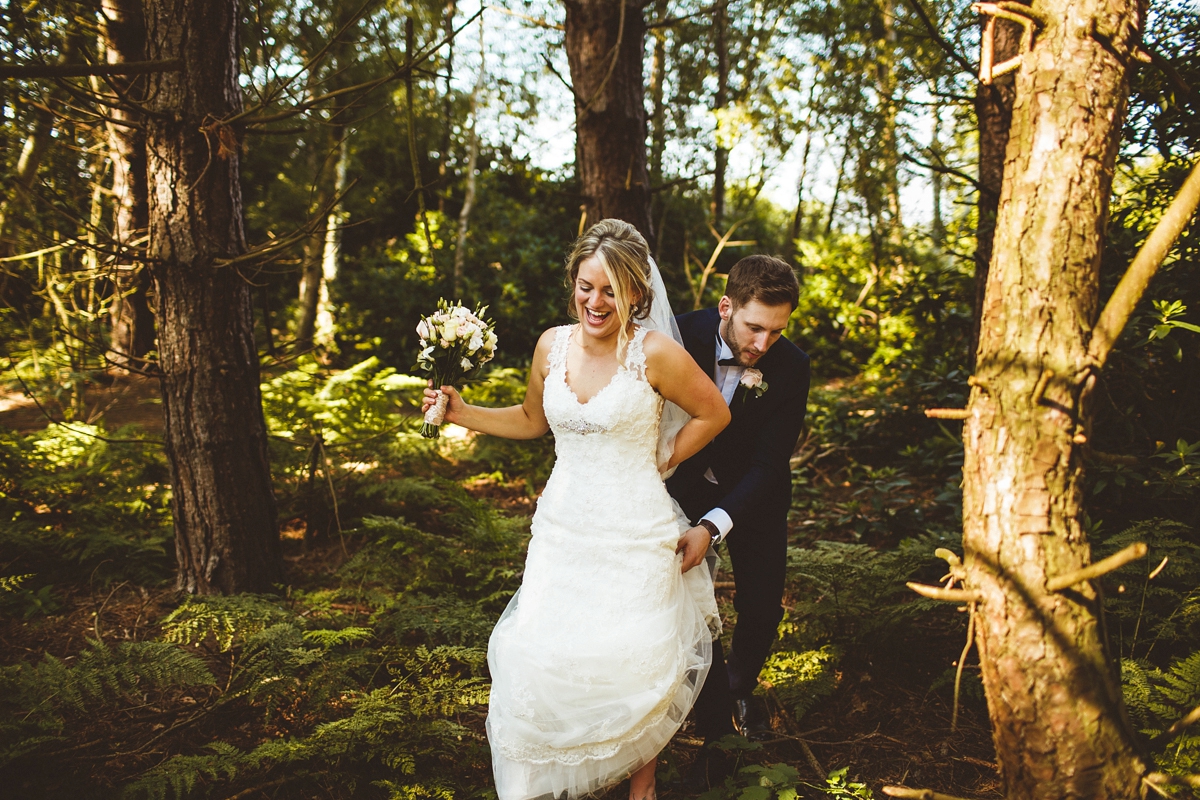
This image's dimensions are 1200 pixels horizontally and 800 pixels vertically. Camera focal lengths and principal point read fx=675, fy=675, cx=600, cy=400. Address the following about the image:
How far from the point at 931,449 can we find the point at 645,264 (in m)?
4.82

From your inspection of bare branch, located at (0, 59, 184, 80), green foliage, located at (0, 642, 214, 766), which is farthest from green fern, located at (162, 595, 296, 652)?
bare branch, located at (0, 59, 184, 80)

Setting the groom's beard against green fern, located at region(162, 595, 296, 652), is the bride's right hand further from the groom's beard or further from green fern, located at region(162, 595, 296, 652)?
green fern, located at region(162, 595, 296, 652)

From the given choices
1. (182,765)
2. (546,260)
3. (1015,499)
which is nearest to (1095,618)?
(1015,499)

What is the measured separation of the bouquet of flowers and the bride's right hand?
20 millimetres

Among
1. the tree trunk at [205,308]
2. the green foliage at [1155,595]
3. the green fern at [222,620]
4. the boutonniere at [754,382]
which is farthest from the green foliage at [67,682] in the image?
the green foliage at [1155,595]

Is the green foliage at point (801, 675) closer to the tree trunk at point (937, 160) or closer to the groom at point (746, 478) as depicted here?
the groom at point (746, 478)

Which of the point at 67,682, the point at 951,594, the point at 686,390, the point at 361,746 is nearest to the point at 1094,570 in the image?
the point at 951,594

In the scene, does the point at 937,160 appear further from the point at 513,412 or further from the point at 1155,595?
the point at 513,412

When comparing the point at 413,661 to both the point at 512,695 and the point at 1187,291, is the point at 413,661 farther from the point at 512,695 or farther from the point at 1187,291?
the point at 1187,291

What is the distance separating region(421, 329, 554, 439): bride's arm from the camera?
3.03m

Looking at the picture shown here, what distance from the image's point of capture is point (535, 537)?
2871mm

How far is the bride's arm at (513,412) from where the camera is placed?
3.03 metres

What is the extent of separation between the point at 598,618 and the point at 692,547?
481 mm

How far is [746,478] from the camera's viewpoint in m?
2.98
